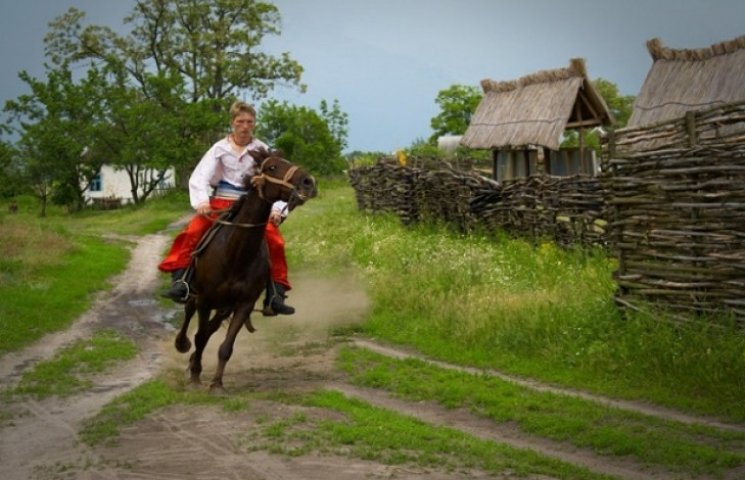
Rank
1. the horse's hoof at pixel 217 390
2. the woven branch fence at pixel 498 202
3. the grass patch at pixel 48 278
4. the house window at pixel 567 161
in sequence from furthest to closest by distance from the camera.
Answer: the house window at pixel 567 161 → the woven branch fence at pixel 498 202 → the grass patch at pixel 48 278 → the horse's hoof at pixel 217 390

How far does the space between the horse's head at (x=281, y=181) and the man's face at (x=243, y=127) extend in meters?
0.87

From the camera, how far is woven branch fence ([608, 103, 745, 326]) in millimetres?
10922

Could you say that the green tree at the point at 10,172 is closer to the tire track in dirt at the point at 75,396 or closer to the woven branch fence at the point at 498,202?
the woven branch fence at the point at 498,202

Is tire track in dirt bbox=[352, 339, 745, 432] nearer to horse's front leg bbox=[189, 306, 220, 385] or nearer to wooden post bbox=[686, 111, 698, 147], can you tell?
horse's front leg bbox=[189, 306, 220, 385]

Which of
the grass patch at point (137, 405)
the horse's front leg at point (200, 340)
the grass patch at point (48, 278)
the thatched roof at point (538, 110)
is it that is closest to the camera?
the grass patch at point (137, 405)

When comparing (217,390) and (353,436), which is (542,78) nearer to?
(217,390)

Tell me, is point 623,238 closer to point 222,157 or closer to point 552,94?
point 222,157

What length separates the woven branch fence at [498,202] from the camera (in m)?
17.5

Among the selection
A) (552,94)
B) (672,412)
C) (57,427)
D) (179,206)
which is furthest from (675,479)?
(179,206)

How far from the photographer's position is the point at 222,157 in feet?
38.0

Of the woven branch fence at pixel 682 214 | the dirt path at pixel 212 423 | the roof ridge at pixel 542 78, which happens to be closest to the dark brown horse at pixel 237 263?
the dirt path at pixel 212 423

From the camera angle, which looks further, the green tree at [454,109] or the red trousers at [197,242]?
the green tree at [454,109]

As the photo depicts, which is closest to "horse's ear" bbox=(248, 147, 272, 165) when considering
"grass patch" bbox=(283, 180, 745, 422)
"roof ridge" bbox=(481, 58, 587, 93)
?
"grass patch" bbox=(283, 180, 745, 422)

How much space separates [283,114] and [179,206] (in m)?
13.5
